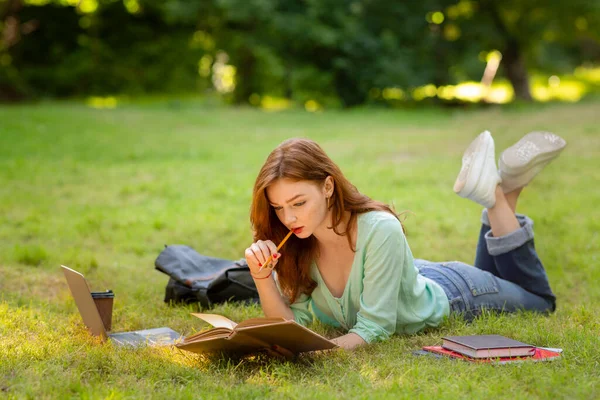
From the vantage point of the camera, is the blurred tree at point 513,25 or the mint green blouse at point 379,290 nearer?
the mint green blouse at point 379,290

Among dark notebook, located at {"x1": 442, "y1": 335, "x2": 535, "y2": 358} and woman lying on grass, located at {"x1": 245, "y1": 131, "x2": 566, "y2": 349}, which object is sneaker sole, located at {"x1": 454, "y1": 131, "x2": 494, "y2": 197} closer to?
woman lying on grass, located at {"x1": 245, "y1": 131, "x2": 566, "y2": 349}

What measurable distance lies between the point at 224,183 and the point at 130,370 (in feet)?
19.5

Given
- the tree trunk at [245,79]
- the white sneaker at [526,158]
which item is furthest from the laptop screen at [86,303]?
the tree trunk at [245,79]

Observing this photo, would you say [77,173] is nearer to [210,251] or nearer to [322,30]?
[210,251]

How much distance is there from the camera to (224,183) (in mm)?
9195

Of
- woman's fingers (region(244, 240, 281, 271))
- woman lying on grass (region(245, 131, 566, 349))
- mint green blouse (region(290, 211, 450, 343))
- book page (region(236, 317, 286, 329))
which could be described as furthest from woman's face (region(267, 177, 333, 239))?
book page (region(236, 317, 286, 329))

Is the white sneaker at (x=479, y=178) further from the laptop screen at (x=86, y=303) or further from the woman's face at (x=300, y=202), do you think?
the laptop screen at (x=86, y=303)

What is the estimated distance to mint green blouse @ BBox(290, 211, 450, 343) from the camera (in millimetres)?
3547

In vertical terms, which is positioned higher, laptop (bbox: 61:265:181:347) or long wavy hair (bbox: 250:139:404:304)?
long wavy hair (bbox: 250:139:404:304)

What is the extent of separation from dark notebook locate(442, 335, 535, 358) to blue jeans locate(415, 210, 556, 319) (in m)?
0.57

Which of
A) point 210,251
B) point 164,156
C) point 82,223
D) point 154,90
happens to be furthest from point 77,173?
point 154,90

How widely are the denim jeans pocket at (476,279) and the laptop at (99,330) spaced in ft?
4.95

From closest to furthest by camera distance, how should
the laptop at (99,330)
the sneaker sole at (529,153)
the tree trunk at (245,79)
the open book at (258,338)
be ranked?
the open book at (258,338)
the laptop at (99,330)
the sneaker sole at (529,153)
the tree trunk at (245,79)

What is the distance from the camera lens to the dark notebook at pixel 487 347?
11.0 ft
